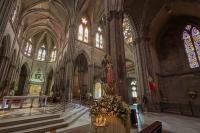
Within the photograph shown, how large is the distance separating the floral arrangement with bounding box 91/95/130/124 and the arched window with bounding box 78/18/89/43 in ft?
54.5

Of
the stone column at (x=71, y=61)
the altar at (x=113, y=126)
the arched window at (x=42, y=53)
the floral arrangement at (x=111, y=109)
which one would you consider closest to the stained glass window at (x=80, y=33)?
the stone column at (x=71, y=61)

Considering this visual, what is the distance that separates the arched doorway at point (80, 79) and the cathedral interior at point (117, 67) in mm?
189

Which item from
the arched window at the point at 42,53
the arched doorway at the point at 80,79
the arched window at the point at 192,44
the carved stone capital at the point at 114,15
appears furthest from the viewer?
the arched window at the point at 42,53

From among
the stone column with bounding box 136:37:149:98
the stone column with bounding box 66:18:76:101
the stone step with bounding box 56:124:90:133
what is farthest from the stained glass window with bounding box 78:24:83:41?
the stone step with bounding box 56:124:90:133

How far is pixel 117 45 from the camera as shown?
7.47m

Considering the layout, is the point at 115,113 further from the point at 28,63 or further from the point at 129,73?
the point at 28,63

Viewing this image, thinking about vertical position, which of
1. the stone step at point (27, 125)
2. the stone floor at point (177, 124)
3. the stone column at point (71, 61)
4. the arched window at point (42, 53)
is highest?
the arched window at point (42, 53)

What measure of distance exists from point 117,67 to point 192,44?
1175 cm

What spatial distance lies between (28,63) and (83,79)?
1571 cm

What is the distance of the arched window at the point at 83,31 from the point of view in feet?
65.2

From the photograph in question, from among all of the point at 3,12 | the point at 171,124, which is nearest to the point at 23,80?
the point at 3,12

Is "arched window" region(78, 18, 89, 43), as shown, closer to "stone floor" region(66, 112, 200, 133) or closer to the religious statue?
the religious statue

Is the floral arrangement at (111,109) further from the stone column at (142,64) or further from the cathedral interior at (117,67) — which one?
the stone column at (142,64)

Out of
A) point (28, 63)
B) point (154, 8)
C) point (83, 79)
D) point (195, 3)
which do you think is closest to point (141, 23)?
point (154, 8)
